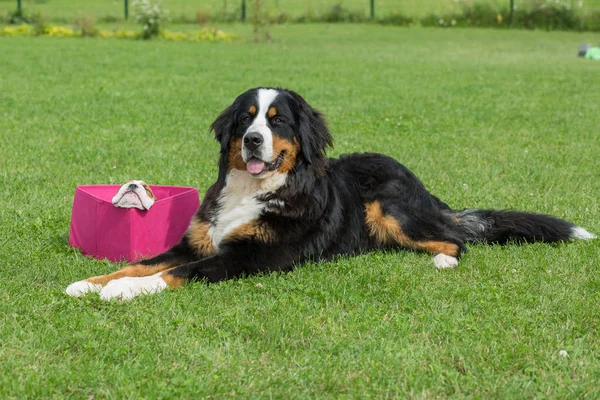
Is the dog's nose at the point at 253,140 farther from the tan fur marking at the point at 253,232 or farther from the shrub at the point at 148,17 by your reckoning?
the shrub at the point at 148,17

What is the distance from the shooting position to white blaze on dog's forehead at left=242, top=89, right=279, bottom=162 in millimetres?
5410

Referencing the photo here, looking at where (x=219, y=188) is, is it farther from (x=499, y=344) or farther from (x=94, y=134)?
(x=94, y=134)

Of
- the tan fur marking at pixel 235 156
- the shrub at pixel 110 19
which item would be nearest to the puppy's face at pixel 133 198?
the tan fur marking at pixel 235 156

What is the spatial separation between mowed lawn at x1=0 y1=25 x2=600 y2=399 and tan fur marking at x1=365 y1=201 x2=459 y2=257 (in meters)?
0.11

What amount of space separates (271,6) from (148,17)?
1616cm

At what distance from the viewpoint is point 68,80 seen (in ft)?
51.6

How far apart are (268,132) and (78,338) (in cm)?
194

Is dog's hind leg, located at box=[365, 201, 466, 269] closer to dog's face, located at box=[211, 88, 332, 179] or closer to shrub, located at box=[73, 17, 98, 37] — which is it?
dog's face, located at box=[211, 88, 332, 179]

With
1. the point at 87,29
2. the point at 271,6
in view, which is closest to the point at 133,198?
the point at 87,29

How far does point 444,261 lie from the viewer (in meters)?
5.78

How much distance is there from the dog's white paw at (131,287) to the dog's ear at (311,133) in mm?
1421

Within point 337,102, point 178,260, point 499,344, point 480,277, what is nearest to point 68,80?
point 337,102

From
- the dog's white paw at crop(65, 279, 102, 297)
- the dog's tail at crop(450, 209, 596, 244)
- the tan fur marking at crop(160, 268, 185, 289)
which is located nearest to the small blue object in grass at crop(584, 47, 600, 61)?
the dog's tail at crop(450, 209, 596, 244)

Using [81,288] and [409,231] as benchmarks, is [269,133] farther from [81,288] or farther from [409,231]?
[81,288]
